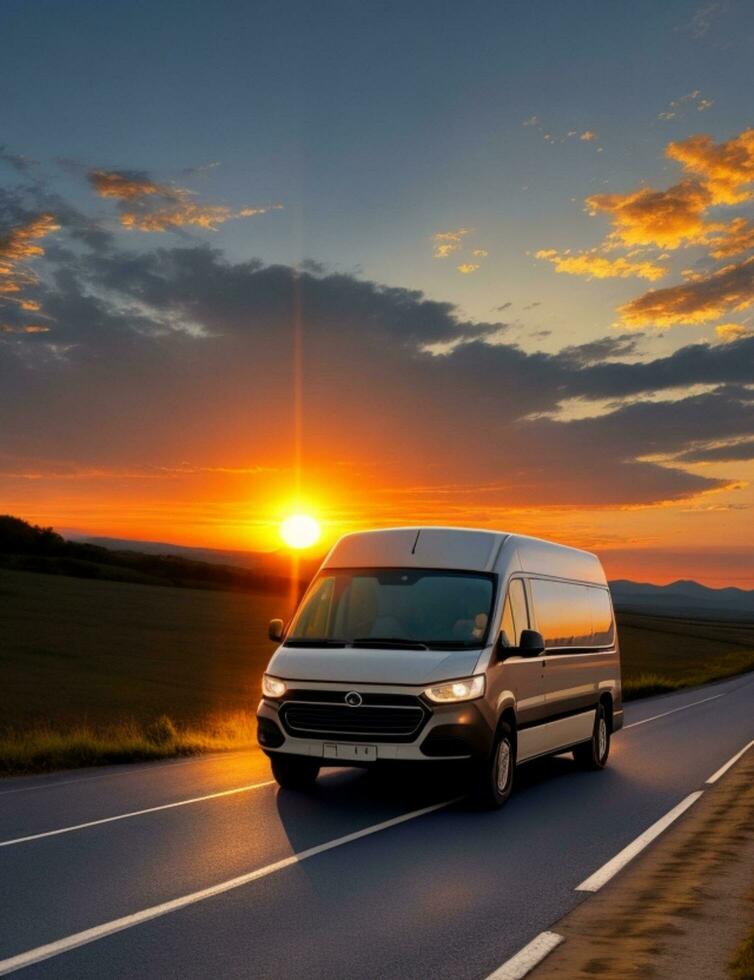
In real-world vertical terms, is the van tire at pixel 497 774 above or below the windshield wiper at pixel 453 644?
below

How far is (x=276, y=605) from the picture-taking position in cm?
9738

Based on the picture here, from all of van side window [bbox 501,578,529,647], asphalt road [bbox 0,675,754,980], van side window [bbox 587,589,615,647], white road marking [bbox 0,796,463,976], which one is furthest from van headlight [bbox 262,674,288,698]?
van side window [bbox 587,589,615,647]

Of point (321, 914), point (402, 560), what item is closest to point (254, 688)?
point (402, 560)

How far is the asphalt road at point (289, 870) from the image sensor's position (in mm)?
6066

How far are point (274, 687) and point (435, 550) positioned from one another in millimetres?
2206

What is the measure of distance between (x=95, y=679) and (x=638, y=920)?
4325cm

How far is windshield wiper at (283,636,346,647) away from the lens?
448 inches

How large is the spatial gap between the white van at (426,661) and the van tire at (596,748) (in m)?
1.16

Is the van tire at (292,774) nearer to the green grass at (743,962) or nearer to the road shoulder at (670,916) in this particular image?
the road shoulder at (670,916)

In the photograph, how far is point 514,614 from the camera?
Result: 12008 mm

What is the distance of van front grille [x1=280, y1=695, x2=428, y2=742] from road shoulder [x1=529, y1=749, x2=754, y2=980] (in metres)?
2.34

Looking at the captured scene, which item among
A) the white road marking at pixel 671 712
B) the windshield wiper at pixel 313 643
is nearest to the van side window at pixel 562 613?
the windshield wiper at pixel 313 643

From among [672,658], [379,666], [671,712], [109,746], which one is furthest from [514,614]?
[672,658]

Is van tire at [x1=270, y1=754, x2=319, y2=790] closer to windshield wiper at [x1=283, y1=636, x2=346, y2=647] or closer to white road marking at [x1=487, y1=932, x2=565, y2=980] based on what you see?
windshield wiper at [x1=283, y1=636, x2=346, y2=647]
